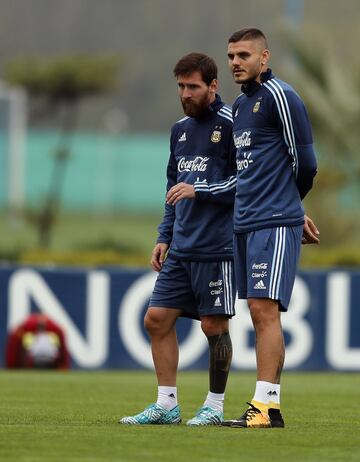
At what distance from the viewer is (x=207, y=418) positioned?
8.59m

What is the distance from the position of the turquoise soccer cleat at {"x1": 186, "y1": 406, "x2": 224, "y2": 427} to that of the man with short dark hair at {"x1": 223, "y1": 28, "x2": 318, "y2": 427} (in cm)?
13

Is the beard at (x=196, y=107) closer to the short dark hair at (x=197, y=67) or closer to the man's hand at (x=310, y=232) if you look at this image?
the short dark hair at (x=197, y=67)

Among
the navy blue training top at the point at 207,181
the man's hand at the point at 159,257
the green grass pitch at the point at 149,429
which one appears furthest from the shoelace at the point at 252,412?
the man's hand at the point at 159,257

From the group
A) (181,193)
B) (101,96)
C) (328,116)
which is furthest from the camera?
(101,96)

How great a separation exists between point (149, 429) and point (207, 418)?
0.51 metres

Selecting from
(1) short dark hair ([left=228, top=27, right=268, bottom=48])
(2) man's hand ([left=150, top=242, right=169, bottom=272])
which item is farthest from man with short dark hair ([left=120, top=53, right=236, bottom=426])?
(1) short dark hair ([left=228, top=27, right=268, bottom=48])

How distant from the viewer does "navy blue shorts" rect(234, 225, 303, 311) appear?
325 inches

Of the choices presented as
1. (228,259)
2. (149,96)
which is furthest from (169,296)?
(149,96)

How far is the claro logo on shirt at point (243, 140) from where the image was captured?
839cm

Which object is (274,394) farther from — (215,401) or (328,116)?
(328,116)

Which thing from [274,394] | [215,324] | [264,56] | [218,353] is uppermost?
[264,56]

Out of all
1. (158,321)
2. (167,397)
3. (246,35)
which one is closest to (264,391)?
(167,397)

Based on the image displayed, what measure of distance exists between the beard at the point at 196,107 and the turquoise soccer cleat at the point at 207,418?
1.77 meters

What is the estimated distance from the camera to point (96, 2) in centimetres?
5441
